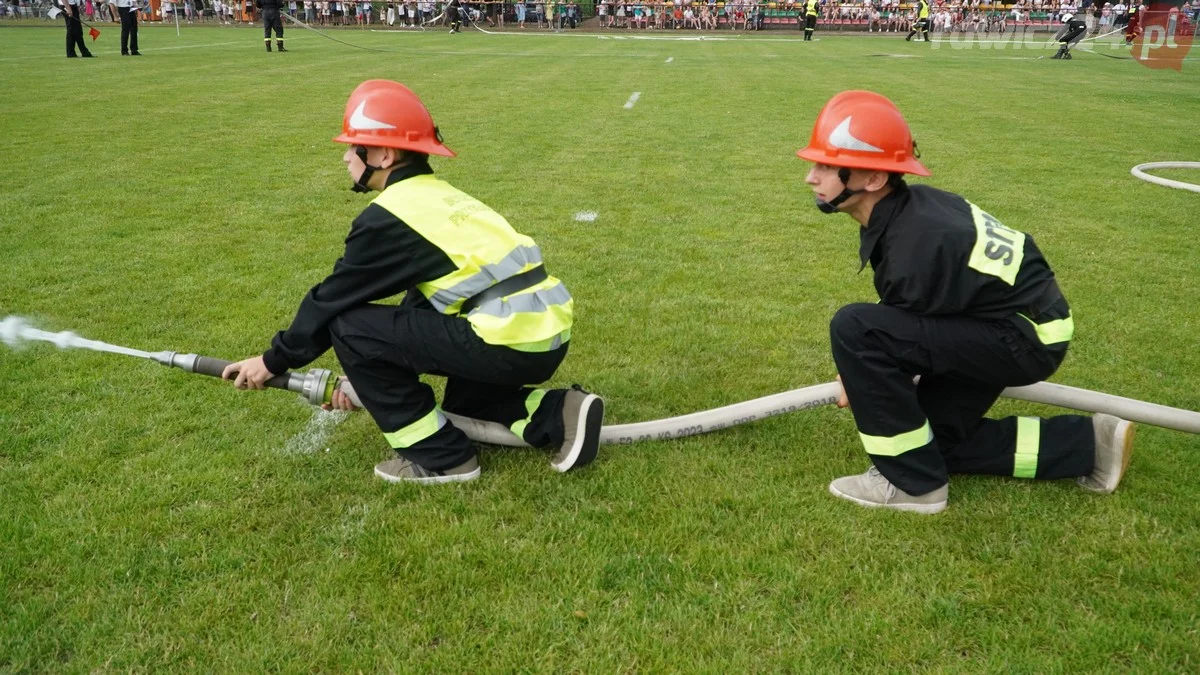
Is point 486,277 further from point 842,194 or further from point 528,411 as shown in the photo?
point 842,194

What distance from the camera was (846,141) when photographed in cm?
331

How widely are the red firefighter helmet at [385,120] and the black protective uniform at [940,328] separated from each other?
5.55 ft

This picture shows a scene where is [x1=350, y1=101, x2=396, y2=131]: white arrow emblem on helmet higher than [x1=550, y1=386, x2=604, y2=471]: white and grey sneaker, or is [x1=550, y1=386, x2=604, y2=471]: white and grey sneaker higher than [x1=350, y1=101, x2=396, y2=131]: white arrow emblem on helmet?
[x1=350, y1=101, x2=396, y2=131]: white arrow emblem on helmet

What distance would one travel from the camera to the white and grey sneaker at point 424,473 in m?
3.72

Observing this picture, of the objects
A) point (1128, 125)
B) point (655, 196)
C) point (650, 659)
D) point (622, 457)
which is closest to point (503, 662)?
point (650, 659)

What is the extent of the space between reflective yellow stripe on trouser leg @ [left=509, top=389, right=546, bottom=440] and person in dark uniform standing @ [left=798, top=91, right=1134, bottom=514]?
1273 millimetres

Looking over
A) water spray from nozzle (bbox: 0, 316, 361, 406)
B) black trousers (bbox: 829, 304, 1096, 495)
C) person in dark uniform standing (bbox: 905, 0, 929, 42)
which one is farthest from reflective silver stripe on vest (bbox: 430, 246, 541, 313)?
person in dark uniform standing (bbox: 905, 0, 929, 42)

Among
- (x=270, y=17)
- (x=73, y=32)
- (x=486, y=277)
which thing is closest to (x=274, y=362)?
(x=486, y=277)

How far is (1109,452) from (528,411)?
2.33m

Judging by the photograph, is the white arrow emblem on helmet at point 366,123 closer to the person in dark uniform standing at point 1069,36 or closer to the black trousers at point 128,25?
the black trousers at point 128,25

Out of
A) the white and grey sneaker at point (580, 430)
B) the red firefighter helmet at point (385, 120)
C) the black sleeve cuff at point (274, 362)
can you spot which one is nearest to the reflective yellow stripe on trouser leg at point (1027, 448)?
the white and grey sneaker at point (580, 430)

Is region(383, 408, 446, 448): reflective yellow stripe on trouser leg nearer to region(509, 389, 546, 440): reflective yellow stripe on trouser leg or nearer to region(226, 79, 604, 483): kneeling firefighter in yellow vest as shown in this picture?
region(226, 79, 604, 483): kneeling firefighter in yellow vest

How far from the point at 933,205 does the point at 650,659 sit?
6.14 ft

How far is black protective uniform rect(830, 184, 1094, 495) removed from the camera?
10.5ft
